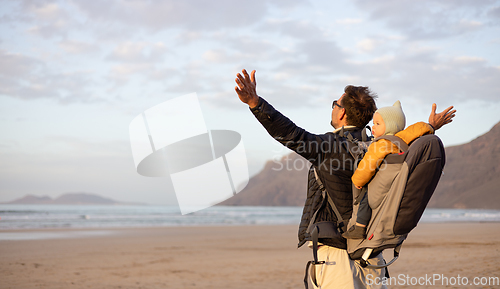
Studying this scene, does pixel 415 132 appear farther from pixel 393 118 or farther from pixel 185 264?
pixel 185 264

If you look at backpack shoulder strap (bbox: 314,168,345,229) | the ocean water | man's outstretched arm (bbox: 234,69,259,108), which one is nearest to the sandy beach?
backpack shoulder strap (bbox: 314,168,345,229)

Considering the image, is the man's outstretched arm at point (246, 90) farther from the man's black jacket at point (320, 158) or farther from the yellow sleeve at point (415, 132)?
the yellow sleeve at point (415, 132)

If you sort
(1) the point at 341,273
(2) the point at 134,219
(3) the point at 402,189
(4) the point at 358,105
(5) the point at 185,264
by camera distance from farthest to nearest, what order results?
(2) the point at 134,219 < (5) the point at 185,264 < (4) the point at 358,105 < (1) the point at 341,273 < (3) the point at 402,189

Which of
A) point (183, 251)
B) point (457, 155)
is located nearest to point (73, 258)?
point (183, 251)

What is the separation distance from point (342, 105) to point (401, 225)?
76 centimetres

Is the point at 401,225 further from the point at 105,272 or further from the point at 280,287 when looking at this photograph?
the point at 105,272

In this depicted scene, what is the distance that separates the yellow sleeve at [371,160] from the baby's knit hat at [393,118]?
0.64 feet

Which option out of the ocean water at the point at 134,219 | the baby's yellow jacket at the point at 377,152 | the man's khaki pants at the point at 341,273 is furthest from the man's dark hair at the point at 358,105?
the ocean water at the point at 134,219

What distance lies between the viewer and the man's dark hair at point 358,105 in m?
2.20

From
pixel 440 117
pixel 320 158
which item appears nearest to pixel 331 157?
pixel 320 158

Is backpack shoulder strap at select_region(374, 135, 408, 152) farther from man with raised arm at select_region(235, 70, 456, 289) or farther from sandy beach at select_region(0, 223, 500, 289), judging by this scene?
sandy beach at select_region(0, 223, 500, 289)

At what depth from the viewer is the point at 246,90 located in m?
1.92

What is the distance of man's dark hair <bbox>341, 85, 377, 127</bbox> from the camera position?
2203 mm

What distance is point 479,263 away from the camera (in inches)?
380
